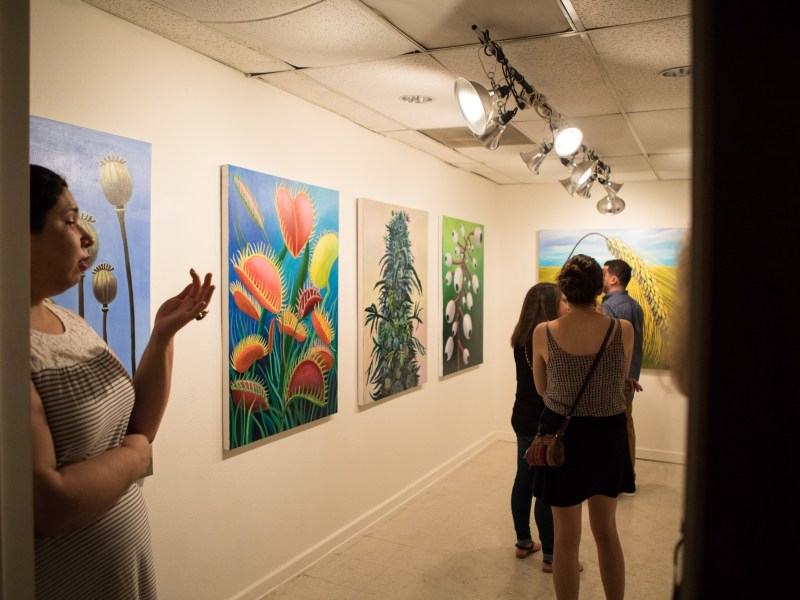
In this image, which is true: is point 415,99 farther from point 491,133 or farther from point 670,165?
point 670,165

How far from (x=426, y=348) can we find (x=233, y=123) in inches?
99.6

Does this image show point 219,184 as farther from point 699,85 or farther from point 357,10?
point 699,85

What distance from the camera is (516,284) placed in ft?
21.4

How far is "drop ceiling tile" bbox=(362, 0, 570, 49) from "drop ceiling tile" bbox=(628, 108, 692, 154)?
5.26 feet

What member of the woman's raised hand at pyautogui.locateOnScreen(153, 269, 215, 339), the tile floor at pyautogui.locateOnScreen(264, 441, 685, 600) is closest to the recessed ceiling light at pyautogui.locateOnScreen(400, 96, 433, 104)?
the woman's raised hand at pyautogui.locateOnScreen(153, 269, 215, 339)

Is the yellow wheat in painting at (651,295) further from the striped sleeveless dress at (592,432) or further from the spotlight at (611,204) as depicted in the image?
the striped sleeveless dress at (592,432)

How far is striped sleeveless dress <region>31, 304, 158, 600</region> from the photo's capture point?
45.5 inches

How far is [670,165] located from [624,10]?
11.1 feet

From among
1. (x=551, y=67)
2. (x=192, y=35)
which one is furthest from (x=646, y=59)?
(x=192, y=35)

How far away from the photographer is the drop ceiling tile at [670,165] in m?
4.89

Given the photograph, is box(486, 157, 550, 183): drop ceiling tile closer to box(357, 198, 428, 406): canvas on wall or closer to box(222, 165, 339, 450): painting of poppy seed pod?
box(357, 198, 428, 406): canvas on wall

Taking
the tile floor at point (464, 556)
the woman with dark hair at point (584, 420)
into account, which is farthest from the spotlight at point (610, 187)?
the woman with dark hair at point (584, 420)

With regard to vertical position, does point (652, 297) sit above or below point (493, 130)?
below

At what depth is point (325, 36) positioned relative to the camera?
96.3 inches
